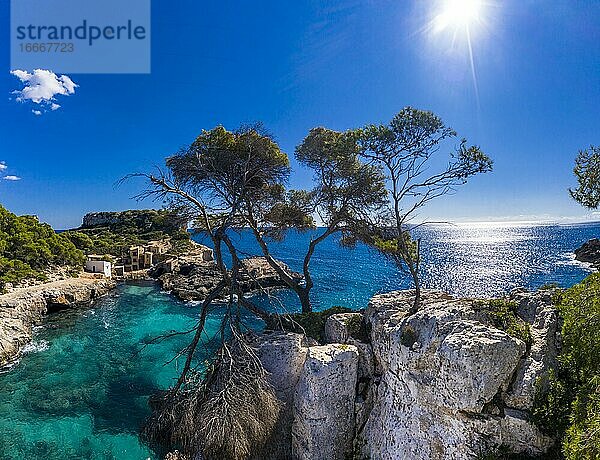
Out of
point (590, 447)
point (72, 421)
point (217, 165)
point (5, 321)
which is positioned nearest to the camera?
point (590, 447)

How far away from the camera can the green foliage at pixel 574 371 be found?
247 inches

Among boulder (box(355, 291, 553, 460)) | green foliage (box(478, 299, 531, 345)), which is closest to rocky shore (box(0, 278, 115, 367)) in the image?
boulder (box(355, 291, 553, 460))

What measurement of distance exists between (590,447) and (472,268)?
6475 cm

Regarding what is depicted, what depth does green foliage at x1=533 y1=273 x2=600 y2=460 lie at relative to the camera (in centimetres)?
627

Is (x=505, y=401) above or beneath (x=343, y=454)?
above

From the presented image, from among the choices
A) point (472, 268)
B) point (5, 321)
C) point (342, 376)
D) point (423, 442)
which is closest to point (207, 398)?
point (342, 376)

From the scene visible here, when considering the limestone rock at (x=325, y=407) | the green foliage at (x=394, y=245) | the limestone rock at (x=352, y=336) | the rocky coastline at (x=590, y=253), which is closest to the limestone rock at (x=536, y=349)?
the limestone rock at (x=352, y=336)

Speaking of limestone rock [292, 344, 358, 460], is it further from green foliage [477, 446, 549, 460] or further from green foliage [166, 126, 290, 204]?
green foliage [166, 126, 290, 204]

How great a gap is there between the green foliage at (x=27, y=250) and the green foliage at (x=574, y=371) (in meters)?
34.4

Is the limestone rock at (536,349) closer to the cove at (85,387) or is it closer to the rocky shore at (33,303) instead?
the cove at (85,387)

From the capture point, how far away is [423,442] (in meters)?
8.04

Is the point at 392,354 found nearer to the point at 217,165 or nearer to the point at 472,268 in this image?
the point at 217,165

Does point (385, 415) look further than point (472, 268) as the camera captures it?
No

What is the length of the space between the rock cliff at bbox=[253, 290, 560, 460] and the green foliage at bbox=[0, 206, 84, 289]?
28708 mm
